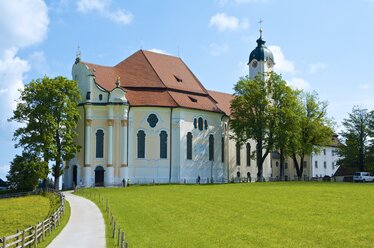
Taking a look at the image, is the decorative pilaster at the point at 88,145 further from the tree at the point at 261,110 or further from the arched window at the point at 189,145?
the tree at the point at 261,110

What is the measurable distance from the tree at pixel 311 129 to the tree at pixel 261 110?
339 centimetres

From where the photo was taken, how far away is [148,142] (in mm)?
66312

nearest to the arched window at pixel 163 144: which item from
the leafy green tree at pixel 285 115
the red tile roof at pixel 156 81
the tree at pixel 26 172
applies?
the red tile roof at pixel 156 81

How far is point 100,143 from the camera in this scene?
212ft

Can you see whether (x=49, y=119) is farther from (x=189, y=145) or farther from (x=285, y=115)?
(x=285, y=115)

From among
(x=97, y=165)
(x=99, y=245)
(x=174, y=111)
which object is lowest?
(x=99, y=245)

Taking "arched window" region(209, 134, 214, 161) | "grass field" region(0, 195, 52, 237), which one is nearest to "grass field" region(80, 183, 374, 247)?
"grass field" region(0, 195, 52, 237)

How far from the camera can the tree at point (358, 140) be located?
77750 mm

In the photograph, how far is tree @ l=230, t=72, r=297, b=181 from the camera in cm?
6888

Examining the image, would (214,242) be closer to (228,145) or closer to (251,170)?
(228,145)

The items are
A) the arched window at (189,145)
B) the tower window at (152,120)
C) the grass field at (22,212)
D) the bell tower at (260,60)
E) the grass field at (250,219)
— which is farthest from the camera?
the bell tower at (260,60)

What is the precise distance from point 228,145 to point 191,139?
29.8 feet

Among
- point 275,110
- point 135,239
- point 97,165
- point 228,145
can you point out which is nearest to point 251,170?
point 228,145

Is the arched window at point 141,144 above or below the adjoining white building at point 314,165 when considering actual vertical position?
above
